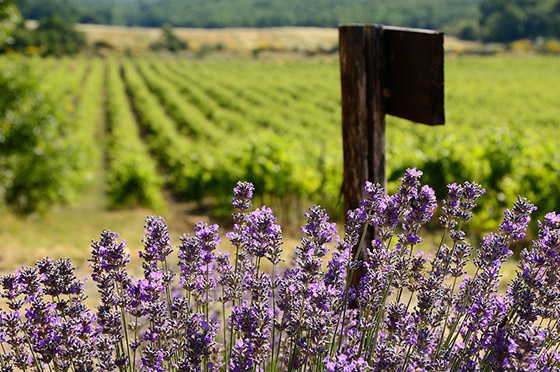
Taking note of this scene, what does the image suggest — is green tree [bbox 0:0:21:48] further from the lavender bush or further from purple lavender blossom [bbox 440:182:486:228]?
purple lavender blossom [bbox 440:182:486:228]

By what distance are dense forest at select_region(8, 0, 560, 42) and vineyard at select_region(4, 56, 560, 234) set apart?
3987cm

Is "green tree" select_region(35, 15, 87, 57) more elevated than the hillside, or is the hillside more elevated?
the hillside

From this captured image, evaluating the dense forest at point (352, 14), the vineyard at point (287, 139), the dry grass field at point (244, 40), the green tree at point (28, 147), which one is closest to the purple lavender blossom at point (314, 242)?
the vineyard at point (287, 139)

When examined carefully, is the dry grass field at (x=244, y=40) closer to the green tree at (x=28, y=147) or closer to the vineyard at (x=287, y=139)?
the vineyard at (x=287, y=139)

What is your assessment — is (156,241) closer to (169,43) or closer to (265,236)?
(265,236)

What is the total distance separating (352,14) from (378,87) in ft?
426

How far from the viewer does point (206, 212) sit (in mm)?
11367

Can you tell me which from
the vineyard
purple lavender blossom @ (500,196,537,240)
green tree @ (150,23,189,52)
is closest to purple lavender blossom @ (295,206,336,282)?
purple lavender blossom @ (500,196,537,240)

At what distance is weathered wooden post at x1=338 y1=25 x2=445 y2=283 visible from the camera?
224 cm

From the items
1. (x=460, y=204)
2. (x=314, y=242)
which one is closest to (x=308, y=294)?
(x=314, y=242)

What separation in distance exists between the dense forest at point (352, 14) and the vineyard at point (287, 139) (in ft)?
131

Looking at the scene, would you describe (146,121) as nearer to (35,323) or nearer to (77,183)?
Answer: (77,183)

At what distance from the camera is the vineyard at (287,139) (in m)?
7.53

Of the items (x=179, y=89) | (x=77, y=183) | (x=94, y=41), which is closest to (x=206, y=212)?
(x=77, y=183)
